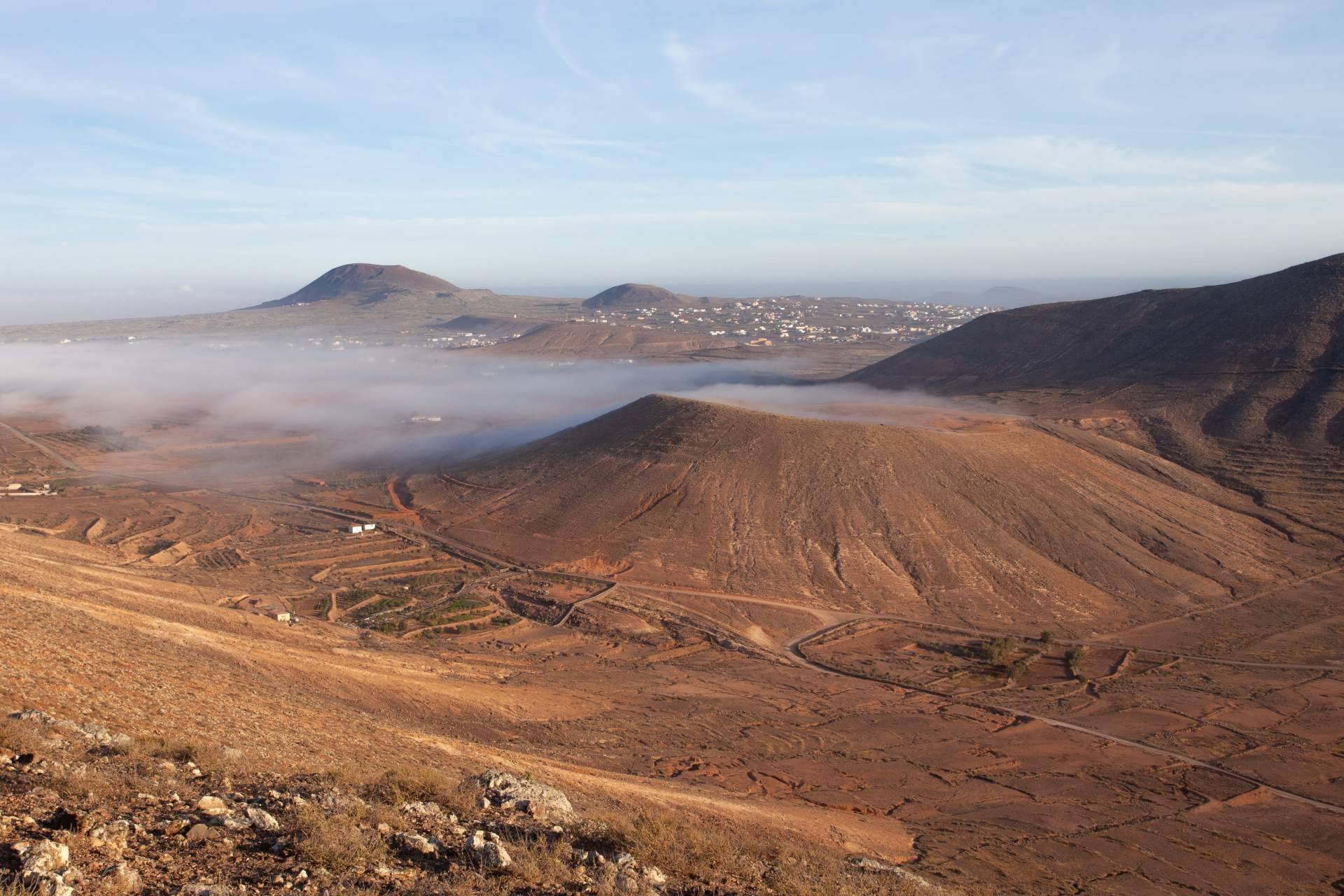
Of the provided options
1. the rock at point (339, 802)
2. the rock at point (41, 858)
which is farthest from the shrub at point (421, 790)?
the rock at point (41, 858)

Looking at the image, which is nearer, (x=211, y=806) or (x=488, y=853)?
(x=488, y=853)

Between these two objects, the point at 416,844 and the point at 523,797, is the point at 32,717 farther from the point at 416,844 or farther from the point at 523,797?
the point at 523,797

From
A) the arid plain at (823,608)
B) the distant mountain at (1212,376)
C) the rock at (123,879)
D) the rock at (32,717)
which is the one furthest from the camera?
the distant mountain at (1212,376)

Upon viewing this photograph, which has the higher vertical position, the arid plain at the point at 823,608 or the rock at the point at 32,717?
the rock at the point at 32,717

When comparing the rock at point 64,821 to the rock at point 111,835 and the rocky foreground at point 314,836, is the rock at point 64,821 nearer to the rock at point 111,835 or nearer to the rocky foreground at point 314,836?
the rocky foreground at point 314,836

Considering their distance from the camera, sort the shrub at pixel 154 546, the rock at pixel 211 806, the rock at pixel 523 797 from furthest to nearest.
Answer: the shrub at pixel 154 546 < the rock at pixel 523 797 < the rock at pixel 211 806

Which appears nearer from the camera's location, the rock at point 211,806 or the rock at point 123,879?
the rock at point 123,879

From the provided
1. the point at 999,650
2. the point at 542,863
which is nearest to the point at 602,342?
the point at 999,650
